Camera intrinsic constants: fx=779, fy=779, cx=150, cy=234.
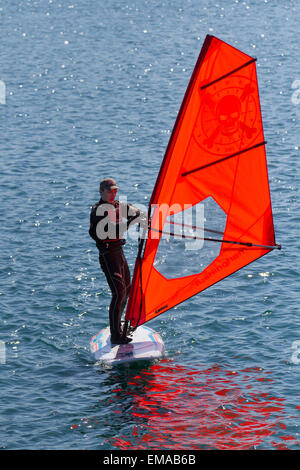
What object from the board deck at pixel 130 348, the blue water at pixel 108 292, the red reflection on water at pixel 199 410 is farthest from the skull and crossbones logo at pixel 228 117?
the blue water at pixel 108 292

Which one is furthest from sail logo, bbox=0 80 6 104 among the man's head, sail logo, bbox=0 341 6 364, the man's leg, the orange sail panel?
the man's head

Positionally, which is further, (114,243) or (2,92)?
(2,92)

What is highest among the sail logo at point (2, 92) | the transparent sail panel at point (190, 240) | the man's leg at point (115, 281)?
the sail logo at point (2, 92)

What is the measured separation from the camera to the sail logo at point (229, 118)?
51.5 ft

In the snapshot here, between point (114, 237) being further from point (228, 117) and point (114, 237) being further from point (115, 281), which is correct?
point (228, 117)

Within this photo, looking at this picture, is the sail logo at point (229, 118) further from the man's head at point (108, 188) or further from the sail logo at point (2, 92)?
the sail logo at point (2, 92)

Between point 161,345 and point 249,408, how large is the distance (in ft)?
9.85

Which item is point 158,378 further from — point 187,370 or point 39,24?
point 39,24

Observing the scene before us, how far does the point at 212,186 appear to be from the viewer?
16.3 m

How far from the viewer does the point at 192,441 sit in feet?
47.9

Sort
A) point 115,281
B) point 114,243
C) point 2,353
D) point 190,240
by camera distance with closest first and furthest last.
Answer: point 190,240 < point 114,243 < point 115,281 < point 2,353

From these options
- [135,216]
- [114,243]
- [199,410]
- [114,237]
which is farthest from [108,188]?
[199,410]

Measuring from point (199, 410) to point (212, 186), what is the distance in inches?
181

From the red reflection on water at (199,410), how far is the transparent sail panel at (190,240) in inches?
90.7
